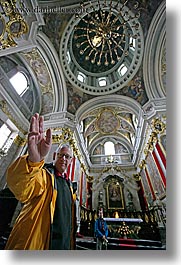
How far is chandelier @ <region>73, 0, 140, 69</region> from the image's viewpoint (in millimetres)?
5051

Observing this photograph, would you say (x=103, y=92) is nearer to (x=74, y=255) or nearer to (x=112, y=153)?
(x=112, y=153)

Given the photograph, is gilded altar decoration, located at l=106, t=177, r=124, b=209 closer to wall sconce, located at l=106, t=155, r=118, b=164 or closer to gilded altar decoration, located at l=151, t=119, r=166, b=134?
wall sconce, located at l=106, t=155, r=118, b=164

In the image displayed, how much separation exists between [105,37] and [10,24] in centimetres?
304

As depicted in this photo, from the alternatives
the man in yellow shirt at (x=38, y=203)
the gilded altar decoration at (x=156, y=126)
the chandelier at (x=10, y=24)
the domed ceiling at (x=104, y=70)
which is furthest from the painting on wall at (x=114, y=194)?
the chandelier at (x=10, y=24)

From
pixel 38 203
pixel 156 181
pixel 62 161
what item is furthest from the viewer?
pixel 156 181

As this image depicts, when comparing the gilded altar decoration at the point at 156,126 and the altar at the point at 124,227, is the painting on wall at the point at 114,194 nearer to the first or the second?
the altar at the point at 124,227

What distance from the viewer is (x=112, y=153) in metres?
4.21

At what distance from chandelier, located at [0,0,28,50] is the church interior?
0.06 ft

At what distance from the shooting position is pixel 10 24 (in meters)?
3.38

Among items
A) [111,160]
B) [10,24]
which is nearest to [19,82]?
[10,24]

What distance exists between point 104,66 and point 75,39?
130 centimetres

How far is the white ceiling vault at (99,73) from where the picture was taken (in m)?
4.64

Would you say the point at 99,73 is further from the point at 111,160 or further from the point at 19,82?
the point at 111,160

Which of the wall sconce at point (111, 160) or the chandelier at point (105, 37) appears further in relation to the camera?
the chandelier at point (105, 37)
